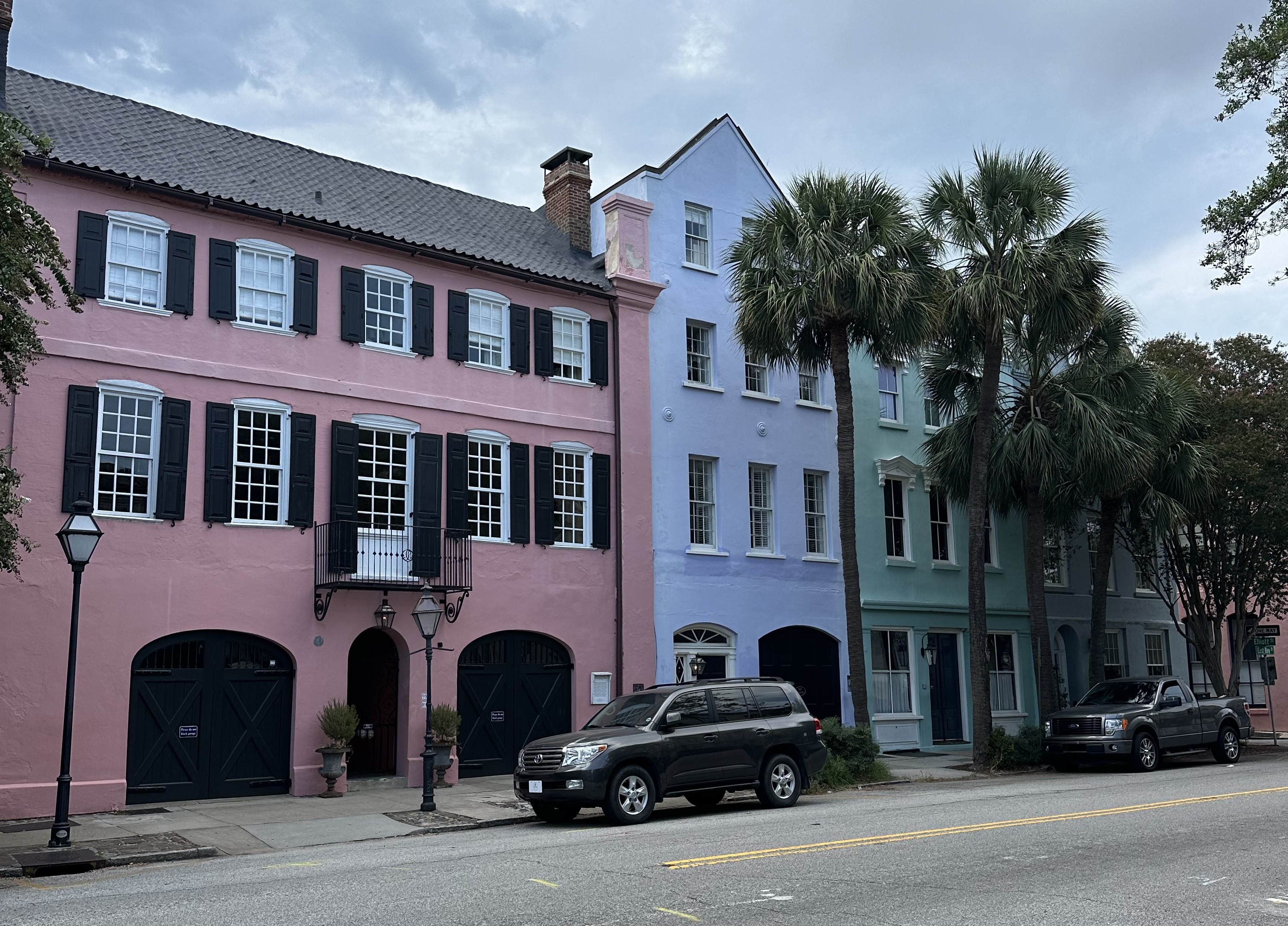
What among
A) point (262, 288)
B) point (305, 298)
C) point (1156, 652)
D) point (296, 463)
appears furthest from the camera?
point (1156, 652)

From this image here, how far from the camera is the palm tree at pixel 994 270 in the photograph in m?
22.2

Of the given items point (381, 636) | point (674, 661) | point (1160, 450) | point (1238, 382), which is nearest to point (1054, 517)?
point (1160, 450)

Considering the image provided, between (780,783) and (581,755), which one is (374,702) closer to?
(581,755)

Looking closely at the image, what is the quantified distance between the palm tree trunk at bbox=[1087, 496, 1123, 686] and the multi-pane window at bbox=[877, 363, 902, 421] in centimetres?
517

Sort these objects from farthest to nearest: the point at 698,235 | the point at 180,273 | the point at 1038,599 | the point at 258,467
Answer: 1. the point at 698,235
2. the point at 1038,599
3. the point at 258,467
4. the point at 180,273

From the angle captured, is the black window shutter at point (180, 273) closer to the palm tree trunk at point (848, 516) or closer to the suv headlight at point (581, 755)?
the suv headlight at point (581, 755)

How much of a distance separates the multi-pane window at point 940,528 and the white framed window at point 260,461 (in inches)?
633

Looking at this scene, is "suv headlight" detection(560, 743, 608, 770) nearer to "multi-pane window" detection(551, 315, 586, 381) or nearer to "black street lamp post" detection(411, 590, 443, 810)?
"black street lamp post" detection(411, 590, 443, 810)

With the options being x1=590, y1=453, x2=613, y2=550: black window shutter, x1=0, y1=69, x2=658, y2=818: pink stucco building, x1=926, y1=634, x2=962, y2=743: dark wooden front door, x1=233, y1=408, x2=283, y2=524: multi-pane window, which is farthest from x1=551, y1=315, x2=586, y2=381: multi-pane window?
x1=926, y1=634, x2=962, y2=743: dark wooden front door

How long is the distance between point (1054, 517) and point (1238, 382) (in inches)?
227

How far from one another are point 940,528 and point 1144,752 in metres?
8.86

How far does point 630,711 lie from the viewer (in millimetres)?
15586

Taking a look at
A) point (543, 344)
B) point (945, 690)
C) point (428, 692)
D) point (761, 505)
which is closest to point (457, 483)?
point (543, 344)

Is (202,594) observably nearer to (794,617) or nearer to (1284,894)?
(794,617)
